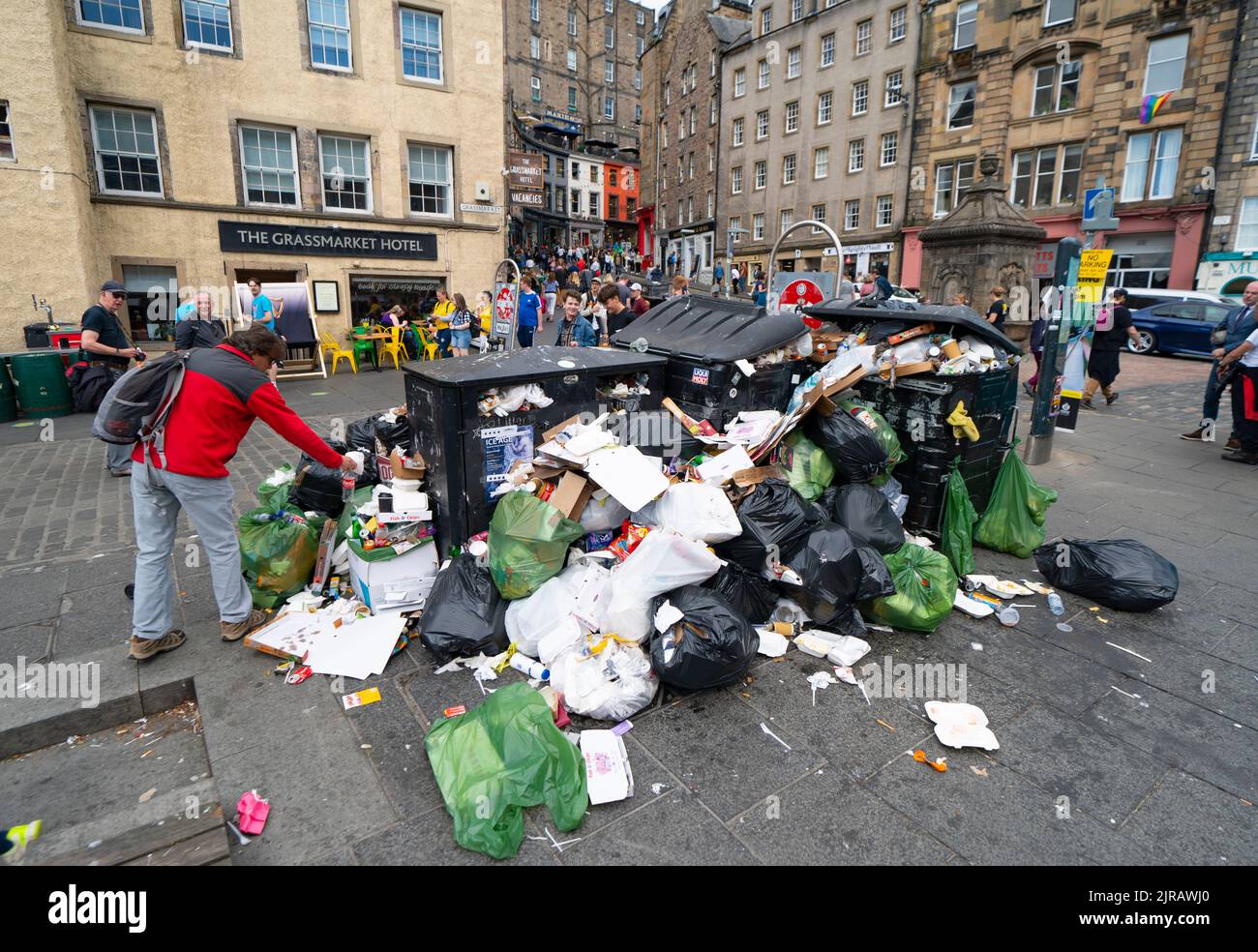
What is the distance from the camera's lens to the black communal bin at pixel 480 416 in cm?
380

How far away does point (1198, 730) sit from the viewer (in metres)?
3.05

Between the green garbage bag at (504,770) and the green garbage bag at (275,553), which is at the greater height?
the green garbage bag at (275,553)

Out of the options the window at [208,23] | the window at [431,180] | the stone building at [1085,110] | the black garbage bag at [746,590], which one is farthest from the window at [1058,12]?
the black garbage bag at [746,590]

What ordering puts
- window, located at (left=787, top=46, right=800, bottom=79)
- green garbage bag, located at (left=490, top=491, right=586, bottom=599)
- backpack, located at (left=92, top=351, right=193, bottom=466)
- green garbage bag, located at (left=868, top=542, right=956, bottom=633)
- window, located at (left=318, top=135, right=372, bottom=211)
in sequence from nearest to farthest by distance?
1. backpack, located at (left=92, top=351, right=193, bottom=466)
2. green garbage bag, located at (left=490, top=491, right=586, bottom=599)
3. green garbage bag, located at (left=868, top=542, right=956, bottom=633)
4. window, located at (left=318, top=135, right=372, bottom=211)
5. window, located at (left=787, top=46, right=800, bottom=79)

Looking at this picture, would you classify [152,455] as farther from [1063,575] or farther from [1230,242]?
[1230,242]

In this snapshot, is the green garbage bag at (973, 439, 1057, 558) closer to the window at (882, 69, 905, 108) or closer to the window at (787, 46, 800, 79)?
the window at (882, 69, 905, 108)

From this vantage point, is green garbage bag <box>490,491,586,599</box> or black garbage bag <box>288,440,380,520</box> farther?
black garbage bag <box>288,440,380,520</box>

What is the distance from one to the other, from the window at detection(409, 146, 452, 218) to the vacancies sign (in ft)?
2.55

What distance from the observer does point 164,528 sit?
3555 millimetres

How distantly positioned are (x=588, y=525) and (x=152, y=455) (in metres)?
2.22

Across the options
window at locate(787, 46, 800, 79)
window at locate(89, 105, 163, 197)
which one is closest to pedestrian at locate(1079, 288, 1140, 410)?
window at locate(89, 105, 163, 197)

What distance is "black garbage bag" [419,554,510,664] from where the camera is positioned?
349 centimetres

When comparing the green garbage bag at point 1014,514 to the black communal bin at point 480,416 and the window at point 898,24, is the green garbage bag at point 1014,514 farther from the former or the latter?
the window at point 898,24

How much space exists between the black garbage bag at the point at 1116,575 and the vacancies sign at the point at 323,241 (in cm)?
1541
